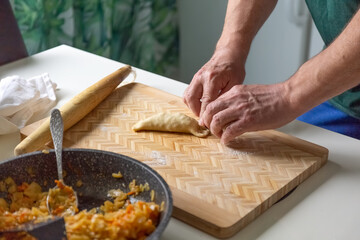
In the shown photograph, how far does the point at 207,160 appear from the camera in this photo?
1.23 m

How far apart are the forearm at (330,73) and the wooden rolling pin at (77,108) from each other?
0.49 meters

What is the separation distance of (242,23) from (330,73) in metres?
0.45

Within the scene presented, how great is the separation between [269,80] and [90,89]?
67.0 inches

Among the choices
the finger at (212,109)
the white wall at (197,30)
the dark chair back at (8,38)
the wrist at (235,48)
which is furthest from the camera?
the white wall at (197,30)

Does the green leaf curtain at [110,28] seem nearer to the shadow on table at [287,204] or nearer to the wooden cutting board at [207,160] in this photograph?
the wooden cutting board at [207,160]

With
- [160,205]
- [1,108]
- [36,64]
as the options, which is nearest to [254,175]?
[160,205]

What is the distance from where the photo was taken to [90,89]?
1448mm

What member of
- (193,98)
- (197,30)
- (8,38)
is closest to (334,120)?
(193,98)

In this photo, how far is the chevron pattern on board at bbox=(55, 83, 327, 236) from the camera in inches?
44.2

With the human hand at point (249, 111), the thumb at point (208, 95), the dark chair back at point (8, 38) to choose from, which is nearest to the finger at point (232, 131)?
the human hand at point (249, 111)

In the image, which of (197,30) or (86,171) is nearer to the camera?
(86,171)

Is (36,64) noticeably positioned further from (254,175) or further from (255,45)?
(255,45)

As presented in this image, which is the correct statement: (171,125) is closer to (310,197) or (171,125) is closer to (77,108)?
(77,108)

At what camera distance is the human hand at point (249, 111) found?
1285mm
